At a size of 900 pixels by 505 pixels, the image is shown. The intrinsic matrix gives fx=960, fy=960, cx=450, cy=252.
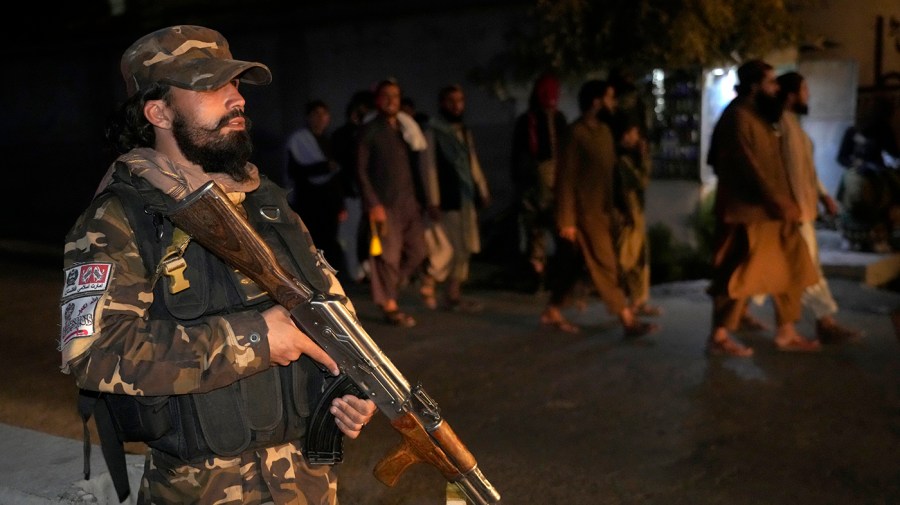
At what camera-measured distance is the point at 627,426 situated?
16.2 ft

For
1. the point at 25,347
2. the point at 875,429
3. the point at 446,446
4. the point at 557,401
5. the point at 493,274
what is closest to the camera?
the point at 446,446

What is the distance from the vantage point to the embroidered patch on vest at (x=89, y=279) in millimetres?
2035

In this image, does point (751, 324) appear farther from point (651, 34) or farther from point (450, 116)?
point (651, 34)

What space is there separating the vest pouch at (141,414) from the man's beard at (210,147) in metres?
0.55

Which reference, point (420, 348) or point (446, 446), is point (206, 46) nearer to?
point (446, 446)

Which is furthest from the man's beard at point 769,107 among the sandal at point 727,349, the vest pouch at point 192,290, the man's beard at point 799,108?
the vest pouch at point 192,290

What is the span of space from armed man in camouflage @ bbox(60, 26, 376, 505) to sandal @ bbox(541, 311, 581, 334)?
474 cm

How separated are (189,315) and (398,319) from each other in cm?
516

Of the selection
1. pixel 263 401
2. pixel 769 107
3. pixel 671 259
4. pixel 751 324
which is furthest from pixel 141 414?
pixel 671 259

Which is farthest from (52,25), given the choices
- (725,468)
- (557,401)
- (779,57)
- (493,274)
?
(725,468)

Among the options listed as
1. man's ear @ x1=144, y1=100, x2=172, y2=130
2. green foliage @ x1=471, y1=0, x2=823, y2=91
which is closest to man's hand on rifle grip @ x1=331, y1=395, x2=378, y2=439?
man's ear @ x1=144, y1=100, x2=172, y2=130

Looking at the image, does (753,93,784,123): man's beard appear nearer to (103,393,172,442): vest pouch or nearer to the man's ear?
the man's ear

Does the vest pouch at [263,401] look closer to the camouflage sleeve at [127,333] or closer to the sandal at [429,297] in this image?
the camouflage sleeve at [127,333]

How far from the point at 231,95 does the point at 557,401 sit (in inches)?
137
